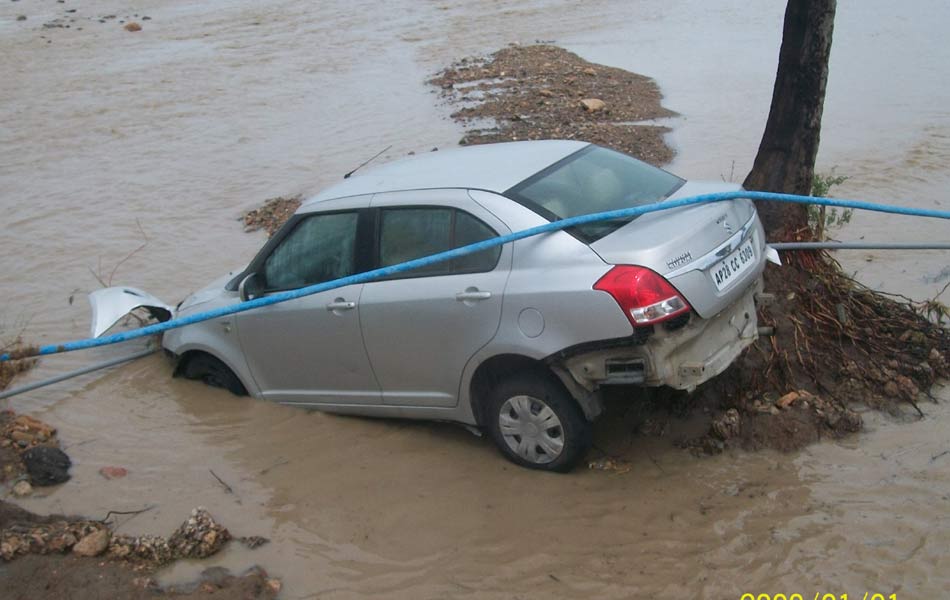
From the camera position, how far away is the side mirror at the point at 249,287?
577 cm

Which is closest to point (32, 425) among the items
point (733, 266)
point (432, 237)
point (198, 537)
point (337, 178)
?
point (198, 537)

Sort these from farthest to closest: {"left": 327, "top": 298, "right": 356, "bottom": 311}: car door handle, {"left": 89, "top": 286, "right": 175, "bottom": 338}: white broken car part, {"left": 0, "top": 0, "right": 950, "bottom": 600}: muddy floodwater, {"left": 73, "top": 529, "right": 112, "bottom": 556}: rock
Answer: {"left": 89, "top": 286, "right": 175, "bottom": 338}: white broken car part < {"left": 327, "top": 298, "right": 356, "bottom": 311}: car door handle < {"left": 73, "top": 529, "right": 112, "bottom": 556}: rock < {"left": 0, "top": 0, "right": 950, "bottom": 600}: muddy floodwater

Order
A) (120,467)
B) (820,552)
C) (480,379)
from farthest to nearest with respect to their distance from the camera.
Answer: (120,467)
(480,379)
(820,552)

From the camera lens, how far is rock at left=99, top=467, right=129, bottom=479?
222 inches

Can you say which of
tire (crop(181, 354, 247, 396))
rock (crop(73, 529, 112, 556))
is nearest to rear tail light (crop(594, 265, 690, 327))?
rock (crop(73, 529, 112, 556))

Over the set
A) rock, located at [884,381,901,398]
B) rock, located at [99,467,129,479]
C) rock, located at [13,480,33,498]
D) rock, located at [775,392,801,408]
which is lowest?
rock, located at [13,480,33,498]

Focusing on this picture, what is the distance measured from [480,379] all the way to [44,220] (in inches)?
346

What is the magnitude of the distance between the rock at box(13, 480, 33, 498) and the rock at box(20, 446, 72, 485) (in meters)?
0.05

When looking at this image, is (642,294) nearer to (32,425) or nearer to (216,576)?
(216,576)

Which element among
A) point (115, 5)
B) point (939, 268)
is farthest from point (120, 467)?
point (115, 5)

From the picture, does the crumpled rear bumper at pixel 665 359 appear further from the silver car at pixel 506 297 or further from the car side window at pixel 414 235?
the car side window at pixel 414 235

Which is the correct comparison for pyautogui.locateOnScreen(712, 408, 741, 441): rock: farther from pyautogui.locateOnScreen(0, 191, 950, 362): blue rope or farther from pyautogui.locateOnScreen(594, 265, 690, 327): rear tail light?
pyautogui.locateOnScreen(0, 191, 950, 362): blue rope

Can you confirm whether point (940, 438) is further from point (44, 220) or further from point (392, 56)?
point (392, 56)

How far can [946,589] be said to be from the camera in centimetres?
389
